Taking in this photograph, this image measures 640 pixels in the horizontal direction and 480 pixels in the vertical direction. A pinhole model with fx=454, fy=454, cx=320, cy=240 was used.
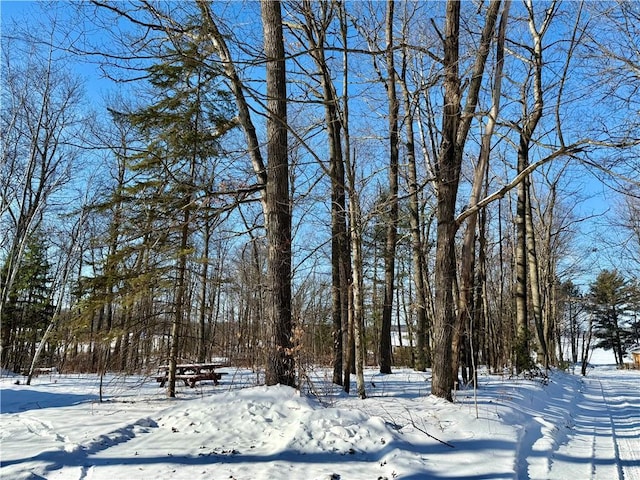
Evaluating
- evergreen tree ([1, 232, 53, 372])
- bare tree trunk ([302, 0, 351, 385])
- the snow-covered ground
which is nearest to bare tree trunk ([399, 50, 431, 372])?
bare tree trunk ([302, 0, 351, 385])

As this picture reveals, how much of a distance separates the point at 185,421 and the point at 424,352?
11.7 m

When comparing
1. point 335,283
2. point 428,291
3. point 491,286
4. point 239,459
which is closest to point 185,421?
point 239,459

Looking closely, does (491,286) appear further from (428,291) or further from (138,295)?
(138,295)

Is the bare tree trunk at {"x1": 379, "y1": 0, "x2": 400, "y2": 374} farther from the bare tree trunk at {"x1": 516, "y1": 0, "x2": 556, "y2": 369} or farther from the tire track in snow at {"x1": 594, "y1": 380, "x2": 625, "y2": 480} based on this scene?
the tire track in snow at {"x1": 594, "y1": 380, "x2": 625, "y2": 480}

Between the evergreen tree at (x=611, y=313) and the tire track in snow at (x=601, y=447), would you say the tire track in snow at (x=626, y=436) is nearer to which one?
the tire track in snow at (x=601, y=447)

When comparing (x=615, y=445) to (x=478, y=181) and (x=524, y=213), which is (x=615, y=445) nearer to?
(x=478, y=181)

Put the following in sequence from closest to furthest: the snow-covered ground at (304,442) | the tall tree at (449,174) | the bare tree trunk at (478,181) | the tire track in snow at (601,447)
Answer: the snow-covered ground at (304,442) < the tire track in snow at (601,447) < the tall tree at (449,174) < the bare tree trunk at (478,181)

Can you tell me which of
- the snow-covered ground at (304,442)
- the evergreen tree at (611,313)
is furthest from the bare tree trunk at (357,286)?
the evergreen tree at (611,313)

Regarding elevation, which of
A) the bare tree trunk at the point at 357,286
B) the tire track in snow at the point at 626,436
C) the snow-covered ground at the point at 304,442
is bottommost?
the tire track in snow at the point at 626,436

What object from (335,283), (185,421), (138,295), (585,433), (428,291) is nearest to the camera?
(185,421)

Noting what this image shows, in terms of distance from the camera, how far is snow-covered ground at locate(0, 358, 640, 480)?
388cm

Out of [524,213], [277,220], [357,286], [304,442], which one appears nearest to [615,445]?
[357,286]

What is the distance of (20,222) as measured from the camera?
1495cm

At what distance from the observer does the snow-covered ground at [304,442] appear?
12.7 ft
